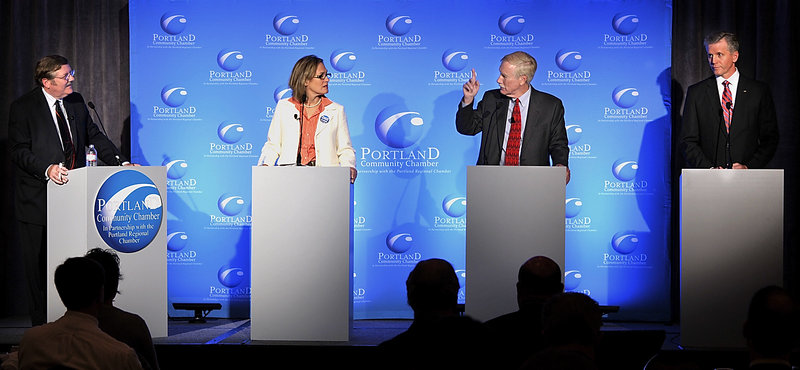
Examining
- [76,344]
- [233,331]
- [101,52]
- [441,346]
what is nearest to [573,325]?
[441,346]

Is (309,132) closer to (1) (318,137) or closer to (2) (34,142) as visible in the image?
(1) (318,137)

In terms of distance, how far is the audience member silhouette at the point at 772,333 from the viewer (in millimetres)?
2699

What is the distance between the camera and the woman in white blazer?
19.0 ft

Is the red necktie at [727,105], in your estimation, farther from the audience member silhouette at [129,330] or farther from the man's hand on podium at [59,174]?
the man's hand on podium at [59,174]

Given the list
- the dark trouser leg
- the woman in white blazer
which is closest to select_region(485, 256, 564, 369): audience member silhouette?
the woman in white blazer

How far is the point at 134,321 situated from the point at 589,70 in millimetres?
4735

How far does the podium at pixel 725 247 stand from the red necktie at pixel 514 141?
43.1 inches

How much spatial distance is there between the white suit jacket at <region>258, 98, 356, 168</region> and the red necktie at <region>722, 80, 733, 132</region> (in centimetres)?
249

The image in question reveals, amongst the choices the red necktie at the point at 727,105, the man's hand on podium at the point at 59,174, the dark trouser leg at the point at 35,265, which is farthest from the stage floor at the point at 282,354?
the red necktie at the point at 727,105

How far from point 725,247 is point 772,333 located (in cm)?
284

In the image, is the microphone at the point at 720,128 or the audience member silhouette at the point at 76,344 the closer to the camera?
the audience member silhouette at the point at 76,344

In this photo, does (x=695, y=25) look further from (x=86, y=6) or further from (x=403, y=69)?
(x=86, y=6)

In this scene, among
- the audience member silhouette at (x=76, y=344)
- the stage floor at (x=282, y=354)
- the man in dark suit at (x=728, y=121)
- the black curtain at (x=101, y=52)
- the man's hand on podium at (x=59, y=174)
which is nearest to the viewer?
the audience member silhouette at (x=76, y=344)

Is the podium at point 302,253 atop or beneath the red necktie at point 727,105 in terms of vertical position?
beneath
